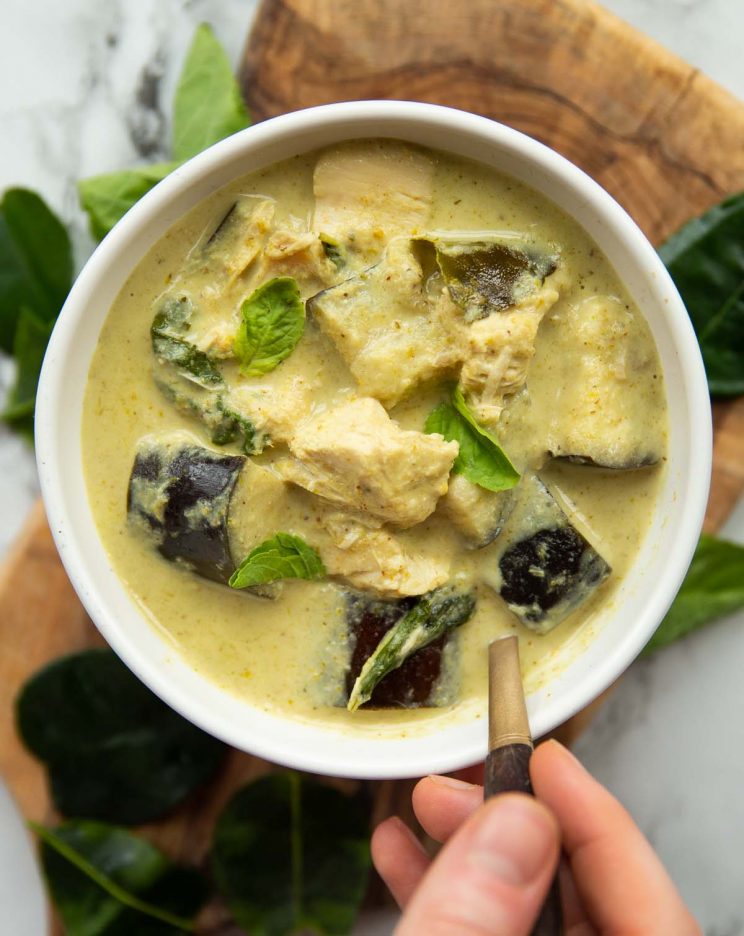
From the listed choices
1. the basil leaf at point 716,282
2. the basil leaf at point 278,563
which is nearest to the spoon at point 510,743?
the basil leaf at point 278,563

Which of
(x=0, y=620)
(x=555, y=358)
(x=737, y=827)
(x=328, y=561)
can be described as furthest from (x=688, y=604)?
(x=0, y=620)

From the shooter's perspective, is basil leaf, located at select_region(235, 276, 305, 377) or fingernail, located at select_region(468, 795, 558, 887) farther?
basil leaf, located at select_region(235, 276, 305, 377)

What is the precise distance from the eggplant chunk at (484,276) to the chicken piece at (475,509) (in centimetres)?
47

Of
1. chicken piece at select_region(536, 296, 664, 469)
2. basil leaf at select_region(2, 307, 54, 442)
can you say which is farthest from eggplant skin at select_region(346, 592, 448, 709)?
basil leaf at select_region(2, 307, 54, 442)

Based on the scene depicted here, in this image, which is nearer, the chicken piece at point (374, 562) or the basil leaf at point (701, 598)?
the chicken piece at point (374, 562)

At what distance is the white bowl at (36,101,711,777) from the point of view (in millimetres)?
2689

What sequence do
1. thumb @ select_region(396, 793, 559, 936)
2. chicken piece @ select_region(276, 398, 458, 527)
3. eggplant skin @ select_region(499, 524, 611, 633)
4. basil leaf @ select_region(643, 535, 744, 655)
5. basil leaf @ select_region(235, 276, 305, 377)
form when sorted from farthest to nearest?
basil leaf @ select_region(643, 535, 744, 655) < eggplant skin @ select_region(499, 524, 611, 633) < basil leaf @ select_region(235, 276, 305, 377) < chicken piece @ select_region(276, 398, 458, 527) < thumb @ select_region(396, 793, 559, 936)

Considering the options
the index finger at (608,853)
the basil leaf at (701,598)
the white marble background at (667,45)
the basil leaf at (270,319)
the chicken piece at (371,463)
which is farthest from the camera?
the white marble background at (667,45)

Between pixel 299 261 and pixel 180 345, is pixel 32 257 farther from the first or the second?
pixel 299 261

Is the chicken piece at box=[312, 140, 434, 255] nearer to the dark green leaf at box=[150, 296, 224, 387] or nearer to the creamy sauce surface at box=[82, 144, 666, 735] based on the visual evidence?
the creamy sauce surface at box=[82, 144, 666, 735]

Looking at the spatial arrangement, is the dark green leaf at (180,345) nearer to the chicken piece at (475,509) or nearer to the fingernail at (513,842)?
the chicken piece at (475,509)

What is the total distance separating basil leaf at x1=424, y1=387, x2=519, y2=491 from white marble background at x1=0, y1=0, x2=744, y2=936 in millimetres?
1318

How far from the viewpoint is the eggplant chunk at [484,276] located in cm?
274

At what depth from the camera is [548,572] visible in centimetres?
286
